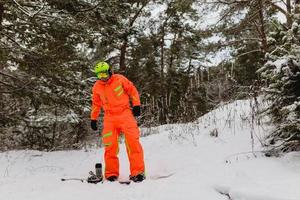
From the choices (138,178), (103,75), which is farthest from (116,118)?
(138,178)

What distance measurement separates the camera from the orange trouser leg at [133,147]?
6316mm

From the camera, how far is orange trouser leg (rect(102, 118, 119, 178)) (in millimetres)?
6598

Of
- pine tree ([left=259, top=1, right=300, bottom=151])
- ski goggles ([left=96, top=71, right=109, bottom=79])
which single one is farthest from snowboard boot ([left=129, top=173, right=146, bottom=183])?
pine tree ([left=259, top=1, right=300, bottom=151])

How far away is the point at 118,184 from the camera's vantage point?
5.91 meters

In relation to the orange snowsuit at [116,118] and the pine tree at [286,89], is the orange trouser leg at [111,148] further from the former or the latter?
the pine tree at [286,89]

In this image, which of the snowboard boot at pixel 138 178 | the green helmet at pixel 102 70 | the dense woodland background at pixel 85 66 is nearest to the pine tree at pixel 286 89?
the dense woodland background at pixel 85 66

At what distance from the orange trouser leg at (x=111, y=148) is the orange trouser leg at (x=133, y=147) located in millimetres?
201

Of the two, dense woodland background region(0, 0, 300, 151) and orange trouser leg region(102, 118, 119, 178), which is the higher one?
dense woodland background region(0, 0, 300, 151)

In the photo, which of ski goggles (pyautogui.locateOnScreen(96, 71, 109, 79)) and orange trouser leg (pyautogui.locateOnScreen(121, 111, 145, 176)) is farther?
ski goggles (pyautogui.locateOnScreen(96, 71, 109, 79))

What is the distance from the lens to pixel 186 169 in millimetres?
6305

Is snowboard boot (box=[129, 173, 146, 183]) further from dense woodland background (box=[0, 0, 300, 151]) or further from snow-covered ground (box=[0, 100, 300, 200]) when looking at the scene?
dense woodland background (box=[0, 0, 300, 151])

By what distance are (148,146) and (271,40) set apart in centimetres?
335

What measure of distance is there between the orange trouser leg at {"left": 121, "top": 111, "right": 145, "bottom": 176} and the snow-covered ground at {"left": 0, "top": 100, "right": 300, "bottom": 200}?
0.25 m

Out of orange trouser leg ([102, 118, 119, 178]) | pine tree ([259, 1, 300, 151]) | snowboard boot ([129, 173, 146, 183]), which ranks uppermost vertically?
pine tree ([259, 1, 300, 151])
